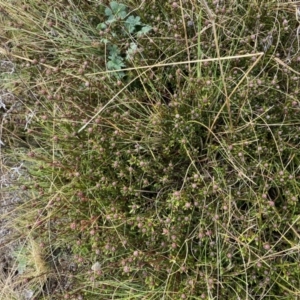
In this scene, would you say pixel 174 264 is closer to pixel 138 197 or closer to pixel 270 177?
pixel 138 197

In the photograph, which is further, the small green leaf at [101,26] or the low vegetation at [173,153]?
the small green leaf at [101,26]

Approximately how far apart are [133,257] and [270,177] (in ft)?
1.89

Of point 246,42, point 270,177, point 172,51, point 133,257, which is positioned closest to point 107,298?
point 133,257

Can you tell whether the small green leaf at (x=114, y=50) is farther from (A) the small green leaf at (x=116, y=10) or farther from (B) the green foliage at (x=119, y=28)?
(A) the small green leaf at (x=116, y=10)

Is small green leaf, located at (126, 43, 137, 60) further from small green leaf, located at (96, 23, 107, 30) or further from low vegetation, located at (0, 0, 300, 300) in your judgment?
small green leaf, located at (96, 23, 107, 30)

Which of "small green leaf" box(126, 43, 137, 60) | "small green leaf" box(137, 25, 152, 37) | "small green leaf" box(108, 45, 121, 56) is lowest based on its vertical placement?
"small green leaf" box(108, 45, 121, 56)

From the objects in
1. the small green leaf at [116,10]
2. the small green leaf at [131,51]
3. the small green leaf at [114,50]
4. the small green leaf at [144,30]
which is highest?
the small green leaf at [116,10]

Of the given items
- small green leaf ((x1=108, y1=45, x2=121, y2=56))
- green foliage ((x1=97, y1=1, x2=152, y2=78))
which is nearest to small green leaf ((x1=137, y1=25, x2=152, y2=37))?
green foliage ((x1=97, y1=1, x2=152, y2=78))

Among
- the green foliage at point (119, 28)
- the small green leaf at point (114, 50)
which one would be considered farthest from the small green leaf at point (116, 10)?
the small green leaf at point (114, 50)

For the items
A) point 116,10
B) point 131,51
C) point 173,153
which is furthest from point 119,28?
point 173,153

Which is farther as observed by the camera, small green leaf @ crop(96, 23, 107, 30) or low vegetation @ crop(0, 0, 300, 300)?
small green leaf @ crop(96, 23, 107, 30)

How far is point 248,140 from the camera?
5.18 ft

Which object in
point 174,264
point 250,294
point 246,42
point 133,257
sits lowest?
point 250,294

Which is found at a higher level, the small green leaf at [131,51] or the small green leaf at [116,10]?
the small green leaf at [116,10]
